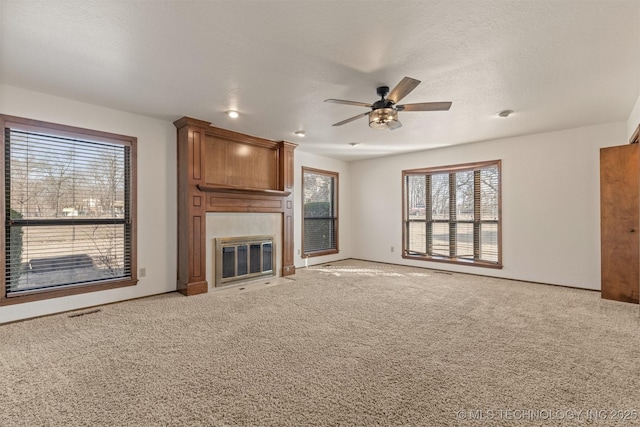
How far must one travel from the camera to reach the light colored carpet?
1.76m

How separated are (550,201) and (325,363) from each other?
15.5 ft

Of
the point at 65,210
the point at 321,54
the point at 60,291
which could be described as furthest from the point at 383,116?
the point at 60,291

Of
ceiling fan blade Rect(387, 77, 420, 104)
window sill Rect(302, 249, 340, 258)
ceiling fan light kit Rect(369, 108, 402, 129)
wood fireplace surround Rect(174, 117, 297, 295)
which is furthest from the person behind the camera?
window sill Rect(302, 249, 340, 258)

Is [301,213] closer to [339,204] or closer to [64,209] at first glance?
[339,204]

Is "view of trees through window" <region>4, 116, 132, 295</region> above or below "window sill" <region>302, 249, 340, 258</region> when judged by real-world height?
above

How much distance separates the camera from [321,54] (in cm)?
251

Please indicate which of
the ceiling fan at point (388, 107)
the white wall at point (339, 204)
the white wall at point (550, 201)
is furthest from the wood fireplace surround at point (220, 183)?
the white wall at point (550, 201)

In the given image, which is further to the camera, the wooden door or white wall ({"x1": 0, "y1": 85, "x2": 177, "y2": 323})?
the wooden door

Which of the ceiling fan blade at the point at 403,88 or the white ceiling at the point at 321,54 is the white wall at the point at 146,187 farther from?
the ceiling fan blade at the point at 403,88

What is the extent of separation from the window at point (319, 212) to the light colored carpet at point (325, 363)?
111 inches

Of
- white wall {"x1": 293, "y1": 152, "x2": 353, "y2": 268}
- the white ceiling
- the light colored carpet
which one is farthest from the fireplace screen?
the white ceiling

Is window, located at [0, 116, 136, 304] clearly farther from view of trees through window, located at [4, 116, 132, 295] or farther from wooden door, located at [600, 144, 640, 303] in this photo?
wooden door, located at [600, 144, 640, 303]

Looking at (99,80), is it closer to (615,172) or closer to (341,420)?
(341,420)

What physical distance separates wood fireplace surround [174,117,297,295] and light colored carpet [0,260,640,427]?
721 mm
